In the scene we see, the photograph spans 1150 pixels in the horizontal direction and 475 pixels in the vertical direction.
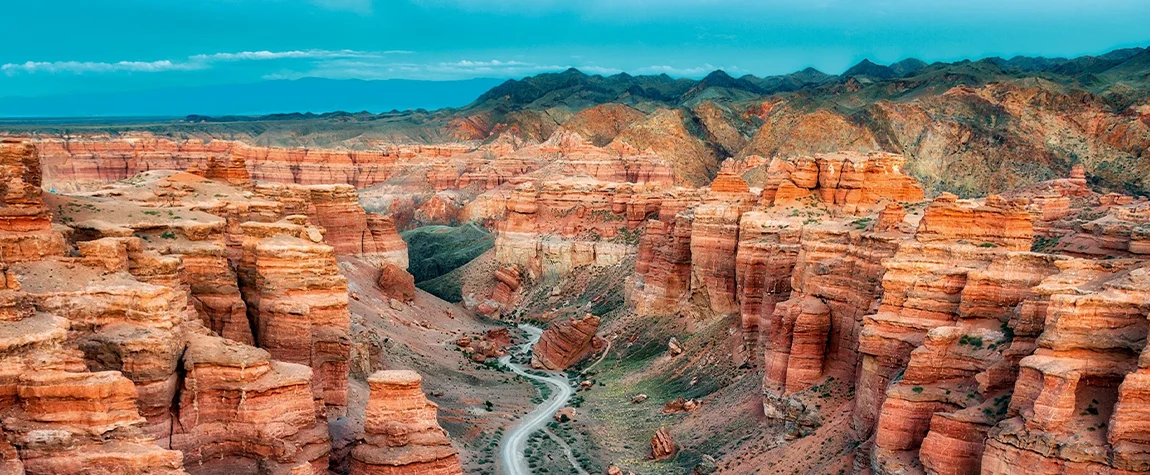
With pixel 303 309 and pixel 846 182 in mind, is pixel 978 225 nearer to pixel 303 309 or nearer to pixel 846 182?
pixel 846 182

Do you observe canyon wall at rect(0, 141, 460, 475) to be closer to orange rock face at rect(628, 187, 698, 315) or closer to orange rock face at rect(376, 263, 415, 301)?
orange rock face at rect(628, 187, 698, 315)

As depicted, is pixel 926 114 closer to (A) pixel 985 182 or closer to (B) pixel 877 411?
(A) pixel 985 182

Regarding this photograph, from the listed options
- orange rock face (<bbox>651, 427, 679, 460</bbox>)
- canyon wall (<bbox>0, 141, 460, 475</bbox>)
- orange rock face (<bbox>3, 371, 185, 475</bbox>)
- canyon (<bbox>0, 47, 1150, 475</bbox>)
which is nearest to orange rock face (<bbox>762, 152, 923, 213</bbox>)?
canyon (<bbox>0, 47, 1150, 475</bbox>)

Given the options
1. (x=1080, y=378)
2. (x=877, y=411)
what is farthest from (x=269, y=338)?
(x=1080, y=378)

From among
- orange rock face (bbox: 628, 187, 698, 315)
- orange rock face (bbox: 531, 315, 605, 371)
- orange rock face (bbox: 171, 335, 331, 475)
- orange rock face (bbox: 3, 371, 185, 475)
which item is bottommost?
orange rock face (bbox: 531, 315, 605, 371)

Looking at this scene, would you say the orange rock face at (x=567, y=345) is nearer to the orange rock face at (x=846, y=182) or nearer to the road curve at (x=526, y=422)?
the road curve at (x=526, y=422)

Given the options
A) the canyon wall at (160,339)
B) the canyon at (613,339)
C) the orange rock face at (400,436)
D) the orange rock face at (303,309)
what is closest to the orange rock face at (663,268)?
the canyon at (613,339)
